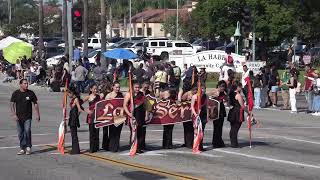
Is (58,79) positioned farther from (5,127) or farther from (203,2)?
(203,2)

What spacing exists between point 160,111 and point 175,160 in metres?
A: 2.22

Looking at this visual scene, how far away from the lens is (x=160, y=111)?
17.3 m

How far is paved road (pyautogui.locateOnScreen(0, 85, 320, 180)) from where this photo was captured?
13469 millimetres

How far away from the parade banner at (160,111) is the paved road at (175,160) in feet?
2.29

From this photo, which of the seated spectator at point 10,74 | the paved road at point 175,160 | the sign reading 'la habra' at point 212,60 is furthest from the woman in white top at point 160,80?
the seated spectator at point 10,74

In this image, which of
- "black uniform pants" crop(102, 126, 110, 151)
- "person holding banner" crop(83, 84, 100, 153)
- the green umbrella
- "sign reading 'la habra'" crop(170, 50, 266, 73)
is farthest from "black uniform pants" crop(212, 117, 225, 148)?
the green umbrella

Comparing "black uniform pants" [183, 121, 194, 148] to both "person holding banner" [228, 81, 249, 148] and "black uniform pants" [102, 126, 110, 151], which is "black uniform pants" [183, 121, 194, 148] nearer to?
"person holding banner" [228, 81, 249, 148]

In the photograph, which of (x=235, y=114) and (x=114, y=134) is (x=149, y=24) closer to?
(x=235, y=114)

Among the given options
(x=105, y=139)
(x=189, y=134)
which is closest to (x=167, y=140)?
(x=189, y=134)

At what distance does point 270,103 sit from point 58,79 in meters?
13.8

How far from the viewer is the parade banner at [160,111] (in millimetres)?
16562

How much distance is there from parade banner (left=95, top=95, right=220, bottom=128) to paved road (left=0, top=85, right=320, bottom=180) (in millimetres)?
699

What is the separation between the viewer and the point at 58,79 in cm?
4000

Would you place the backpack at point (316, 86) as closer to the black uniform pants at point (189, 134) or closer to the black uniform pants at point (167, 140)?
the black uniform pants at point (189, 134)
